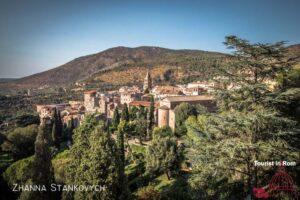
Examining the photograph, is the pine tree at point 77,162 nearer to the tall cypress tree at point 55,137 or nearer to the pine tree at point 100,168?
the pine tree at point 100,168

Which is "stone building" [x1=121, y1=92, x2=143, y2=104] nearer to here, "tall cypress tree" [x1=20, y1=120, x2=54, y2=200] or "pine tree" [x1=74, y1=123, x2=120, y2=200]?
"tall cypress tree" [x1=20, y1=120, x2=54, y2=200]

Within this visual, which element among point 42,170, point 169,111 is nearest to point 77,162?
point 42,170

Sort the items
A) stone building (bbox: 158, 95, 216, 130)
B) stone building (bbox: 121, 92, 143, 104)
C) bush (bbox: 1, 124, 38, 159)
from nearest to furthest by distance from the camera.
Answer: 1. bush (bbox: 1, 124, 38, 159)
2. stone building (bbox: 158, 95, 216, 130)
3. stone building (bbox: 121, 92, 143, 104)

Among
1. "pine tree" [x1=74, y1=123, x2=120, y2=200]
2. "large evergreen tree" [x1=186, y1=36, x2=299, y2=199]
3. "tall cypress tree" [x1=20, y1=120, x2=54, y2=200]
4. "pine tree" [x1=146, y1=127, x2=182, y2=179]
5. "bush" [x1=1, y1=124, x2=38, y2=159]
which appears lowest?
"bush" [x1=1, y1=124, x2=38, y2=159]

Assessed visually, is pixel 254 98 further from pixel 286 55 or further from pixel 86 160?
pixel 86 160

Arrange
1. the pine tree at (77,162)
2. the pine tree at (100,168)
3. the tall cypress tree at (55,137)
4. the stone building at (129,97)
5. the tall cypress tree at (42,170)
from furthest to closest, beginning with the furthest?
the stone building at (129,97), the tall cypress tree at (55,137), the tall cypress tree at (42,170), the pine tree at (77,162), the pine tree at (100,168)

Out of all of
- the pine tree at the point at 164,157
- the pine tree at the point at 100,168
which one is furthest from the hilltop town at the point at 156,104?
the pine tree at the point at 164,157

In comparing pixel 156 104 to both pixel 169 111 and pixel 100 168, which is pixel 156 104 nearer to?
pixel 169 111

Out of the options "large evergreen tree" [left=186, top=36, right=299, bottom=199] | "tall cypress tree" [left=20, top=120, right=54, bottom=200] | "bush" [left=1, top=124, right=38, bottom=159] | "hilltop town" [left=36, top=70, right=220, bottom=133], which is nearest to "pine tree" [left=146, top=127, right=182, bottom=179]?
"hilltop town" [left=36, top=70, right=220, bottom=133]

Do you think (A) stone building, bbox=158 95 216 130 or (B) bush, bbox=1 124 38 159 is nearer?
(B) bush, bbox=1 124 38 159

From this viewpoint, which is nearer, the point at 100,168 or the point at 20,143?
the point at 100,168

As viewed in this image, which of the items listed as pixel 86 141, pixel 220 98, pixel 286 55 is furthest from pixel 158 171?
pixel 286 55

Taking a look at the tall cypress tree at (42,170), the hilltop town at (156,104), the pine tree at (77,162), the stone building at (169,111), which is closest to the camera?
the pine tree at (77,162)

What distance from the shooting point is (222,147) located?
312 inches
